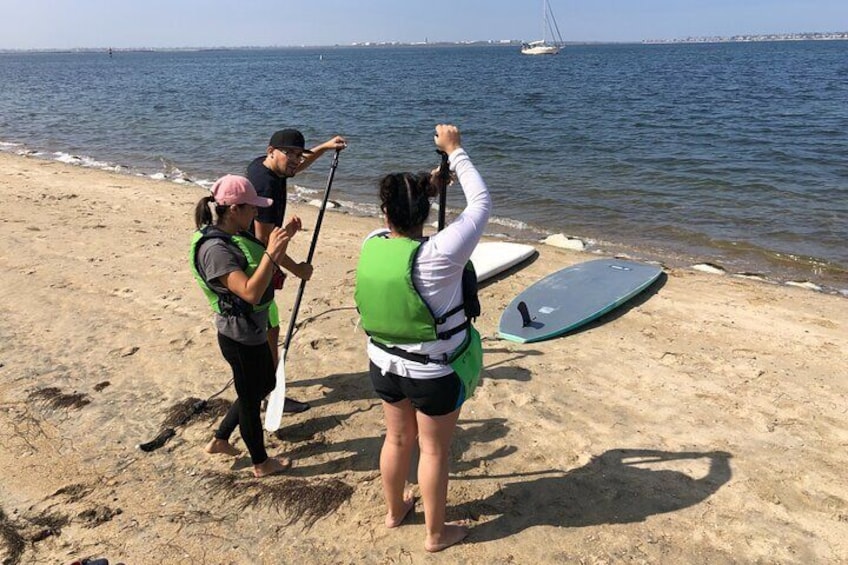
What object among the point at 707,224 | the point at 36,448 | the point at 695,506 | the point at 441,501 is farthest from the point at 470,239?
the point at 707,224

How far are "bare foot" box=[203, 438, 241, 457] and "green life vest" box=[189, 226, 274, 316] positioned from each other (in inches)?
41.4

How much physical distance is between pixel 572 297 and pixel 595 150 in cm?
1168

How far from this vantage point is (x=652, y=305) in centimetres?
640

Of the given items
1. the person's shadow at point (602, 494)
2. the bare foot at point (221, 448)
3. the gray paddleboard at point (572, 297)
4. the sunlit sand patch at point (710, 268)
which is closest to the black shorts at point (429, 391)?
the person's shadow at point (602, 494)

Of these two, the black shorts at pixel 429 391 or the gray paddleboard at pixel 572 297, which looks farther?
the gray paddleboard at pixel 572 297

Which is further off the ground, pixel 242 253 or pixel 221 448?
pixel 242 253

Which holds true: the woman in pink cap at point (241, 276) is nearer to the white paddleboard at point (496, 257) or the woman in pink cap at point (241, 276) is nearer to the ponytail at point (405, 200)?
the ponytail at point (405, 200)

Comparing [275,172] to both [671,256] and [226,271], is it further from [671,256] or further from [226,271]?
[671,256]

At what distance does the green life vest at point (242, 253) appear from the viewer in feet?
9.41

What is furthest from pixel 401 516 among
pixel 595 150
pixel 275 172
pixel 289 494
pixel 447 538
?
pixel 595 150

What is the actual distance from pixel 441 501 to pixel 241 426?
4.27 feet

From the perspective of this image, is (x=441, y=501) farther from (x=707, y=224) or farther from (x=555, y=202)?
(x=555, y=202)

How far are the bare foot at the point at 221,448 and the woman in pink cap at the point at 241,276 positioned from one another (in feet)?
1.18

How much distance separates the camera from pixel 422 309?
2352 millimetres
